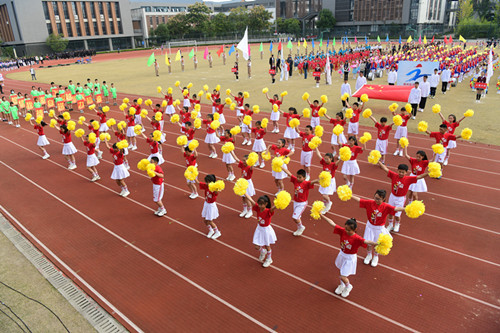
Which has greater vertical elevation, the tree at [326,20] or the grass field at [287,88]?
the tree at [326,20]

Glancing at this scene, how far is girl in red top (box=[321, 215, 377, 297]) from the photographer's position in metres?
5.48

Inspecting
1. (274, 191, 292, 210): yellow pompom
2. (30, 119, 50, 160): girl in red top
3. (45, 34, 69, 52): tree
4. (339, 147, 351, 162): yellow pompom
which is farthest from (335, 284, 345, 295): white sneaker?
(45, 34, 69, 52): tree

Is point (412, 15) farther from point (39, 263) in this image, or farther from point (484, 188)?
point (39, 263)

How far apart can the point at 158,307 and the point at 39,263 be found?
3243 mm

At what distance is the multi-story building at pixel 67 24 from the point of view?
5972cm

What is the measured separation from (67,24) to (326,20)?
59.4m

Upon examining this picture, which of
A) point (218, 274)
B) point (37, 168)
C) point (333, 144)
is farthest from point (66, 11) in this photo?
point (218, 274)

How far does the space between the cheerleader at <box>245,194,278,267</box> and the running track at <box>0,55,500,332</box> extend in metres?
0.26

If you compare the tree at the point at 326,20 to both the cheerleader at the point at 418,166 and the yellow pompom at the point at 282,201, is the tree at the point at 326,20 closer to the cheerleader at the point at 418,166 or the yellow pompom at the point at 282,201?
the cheerleader at the point at 418,166

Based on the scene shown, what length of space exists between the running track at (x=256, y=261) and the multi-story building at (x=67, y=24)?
62.9 meters

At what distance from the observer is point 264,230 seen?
6.55m

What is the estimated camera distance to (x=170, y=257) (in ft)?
24.1

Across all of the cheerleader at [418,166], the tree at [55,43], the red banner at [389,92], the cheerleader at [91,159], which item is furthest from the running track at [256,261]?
the tree at [55,43]

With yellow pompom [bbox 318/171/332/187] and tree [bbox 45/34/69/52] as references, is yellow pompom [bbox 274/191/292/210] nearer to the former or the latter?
yellow pompom [bbox 318/171/332/187]
